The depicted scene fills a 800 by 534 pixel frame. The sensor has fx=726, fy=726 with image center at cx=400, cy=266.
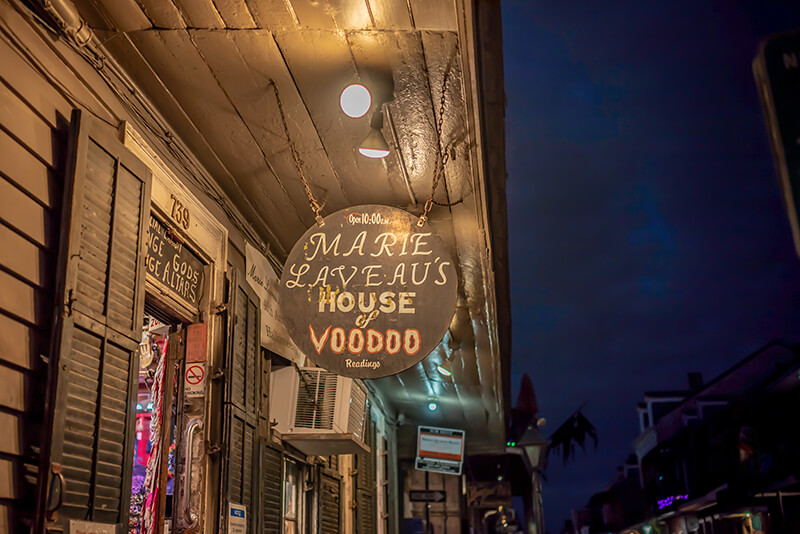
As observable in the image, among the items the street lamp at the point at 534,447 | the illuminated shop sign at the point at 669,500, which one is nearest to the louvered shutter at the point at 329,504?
the street lamp at the point at 534,447

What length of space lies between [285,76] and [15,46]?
1.68 m

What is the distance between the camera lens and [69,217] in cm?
343

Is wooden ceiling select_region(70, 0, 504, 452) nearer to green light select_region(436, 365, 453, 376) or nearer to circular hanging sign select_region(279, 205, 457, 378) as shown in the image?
circular hanging sign select_region(279, 205, 457, 378)

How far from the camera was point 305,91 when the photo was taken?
189 inches

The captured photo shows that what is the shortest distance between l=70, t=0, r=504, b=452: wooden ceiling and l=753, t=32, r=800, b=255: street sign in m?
2.28

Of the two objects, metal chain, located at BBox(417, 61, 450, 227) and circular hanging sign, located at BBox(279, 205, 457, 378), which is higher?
metal chain, located at BBox(417, 61, 450, 227)

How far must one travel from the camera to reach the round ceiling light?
4730mm

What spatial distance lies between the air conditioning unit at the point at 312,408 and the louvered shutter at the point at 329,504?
4.81 ft

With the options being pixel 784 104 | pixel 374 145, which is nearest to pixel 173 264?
pixel 374 145

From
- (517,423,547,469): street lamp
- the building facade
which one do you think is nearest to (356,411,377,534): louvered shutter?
the building facade

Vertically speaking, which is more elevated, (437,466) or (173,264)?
(173,264)

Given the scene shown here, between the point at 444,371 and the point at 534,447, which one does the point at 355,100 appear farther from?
the point at 534,447

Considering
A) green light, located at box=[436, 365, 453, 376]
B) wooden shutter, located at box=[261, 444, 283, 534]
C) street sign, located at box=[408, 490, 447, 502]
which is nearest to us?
wooden shutter, located at box=[261, 444, 283, 534]

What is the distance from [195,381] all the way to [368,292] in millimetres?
1490
